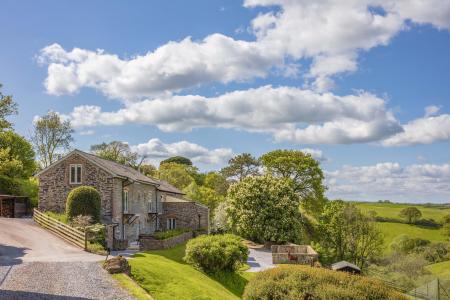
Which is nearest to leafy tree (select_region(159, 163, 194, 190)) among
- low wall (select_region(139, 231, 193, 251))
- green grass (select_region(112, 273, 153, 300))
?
low wall (select_region(139, 231, 193, 251))

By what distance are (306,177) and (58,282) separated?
47907 millimetres

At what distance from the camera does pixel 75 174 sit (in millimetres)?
39656

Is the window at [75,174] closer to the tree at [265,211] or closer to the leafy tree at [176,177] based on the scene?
the tree at [265,211]

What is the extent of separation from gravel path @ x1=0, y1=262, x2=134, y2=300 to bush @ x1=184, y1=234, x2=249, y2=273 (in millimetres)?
9967

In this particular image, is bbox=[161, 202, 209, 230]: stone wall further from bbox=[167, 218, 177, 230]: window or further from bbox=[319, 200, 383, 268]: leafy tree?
bbox=[319, 200, 383, 268]: leafy tree

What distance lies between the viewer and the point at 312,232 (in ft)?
206

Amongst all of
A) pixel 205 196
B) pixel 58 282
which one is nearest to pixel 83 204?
pixel 58 282

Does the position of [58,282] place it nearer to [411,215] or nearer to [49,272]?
[49,272]

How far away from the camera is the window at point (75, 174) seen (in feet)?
130

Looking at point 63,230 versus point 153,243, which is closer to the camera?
point 63,230

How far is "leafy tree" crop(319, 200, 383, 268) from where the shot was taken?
5988cm

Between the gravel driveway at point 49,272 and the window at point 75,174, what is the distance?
7908 millimetres

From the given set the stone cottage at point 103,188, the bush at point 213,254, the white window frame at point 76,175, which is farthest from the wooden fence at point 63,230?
the bush at point 213,254

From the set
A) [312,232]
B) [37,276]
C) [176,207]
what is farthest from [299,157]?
[37,276]
